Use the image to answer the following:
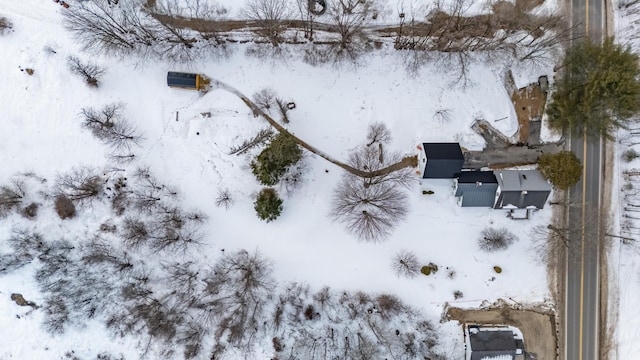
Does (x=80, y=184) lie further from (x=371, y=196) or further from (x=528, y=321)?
(x=528, y=321)

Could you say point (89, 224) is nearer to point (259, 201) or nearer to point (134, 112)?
point (134, 112)

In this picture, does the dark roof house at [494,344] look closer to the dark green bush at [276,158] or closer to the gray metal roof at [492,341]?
the gray metal roof at [492,341]

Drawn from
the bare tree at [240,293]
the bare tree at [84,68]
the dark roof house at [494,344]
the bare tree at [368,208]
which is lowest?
the dark roof house at [494,344]

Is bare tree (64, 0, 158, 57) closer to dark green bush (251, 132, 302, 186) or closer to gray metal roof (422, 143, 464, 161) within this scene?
dark green bush (251, 132, 302, 186)

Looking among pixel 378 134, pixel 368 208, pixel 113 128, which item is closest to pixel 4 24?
pixel 113 128


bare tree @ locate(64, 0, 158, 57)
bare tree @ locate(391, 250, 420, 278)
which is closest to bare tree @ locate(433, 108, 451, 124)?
bare tree @ locate(391, 250, 420, 278)

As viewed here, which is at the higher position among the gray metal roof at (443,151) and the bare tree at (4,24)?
the bare tree at (4,24)

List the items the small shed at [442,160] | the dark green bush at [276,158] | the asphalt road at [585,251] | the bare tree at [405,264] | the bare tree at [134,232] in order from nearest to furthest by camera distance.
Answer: the dark green bush at [276,158], the small shed at [442,160], the bare tree at [405,264], the asphalt road at [585,251], the bare tree at [134,232]

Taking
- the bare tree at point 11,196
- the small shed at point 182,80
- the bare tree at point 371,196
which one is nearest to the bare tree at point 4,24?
the bare tree at point 11,196
